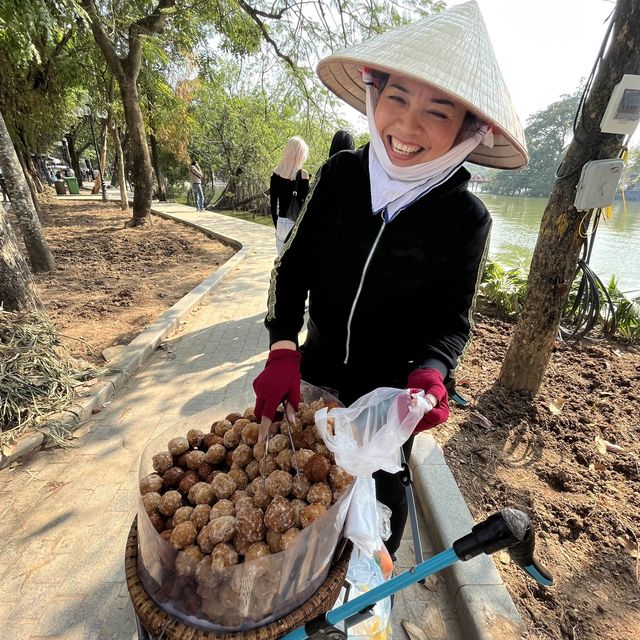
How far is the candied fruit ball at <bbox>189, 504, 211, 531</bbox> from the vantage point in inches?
40.4

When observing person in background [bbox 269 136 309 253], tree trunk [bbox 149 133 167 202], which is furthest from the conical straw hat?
tree trunk [bbox 149 133 167 202]

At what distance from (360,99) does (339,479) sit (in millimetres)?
1551

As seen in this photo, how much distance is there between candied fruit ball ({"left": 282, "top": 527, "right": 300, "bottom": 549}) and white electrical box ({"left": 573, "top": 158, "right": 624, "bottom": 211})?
2622 mm

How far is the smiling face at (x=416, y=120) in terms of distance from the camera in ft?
3.90

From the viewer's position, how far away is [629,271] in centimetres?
905

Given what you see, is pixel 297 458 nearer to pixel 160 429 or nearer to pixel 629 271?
pixel 160 429

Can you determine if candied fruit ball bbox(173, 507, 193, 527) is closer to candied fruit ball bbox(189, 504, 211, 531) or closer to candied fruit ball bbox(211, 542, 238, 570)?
candied fruit ball bbox(189, 504, 211, 531)

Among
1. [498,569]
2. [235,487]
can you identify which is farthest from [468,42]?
[498,569]

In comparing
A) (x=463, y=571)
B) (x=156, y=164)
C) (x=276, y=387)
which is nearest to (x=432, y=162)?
(x=276, y=387)

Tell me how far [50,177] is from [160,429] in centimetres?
3386

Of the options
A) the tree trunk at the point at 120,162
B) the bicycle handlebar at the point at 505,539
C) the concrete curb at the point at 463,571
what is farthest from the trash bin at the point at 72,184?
the bicycle handlebar at the point at 505,539

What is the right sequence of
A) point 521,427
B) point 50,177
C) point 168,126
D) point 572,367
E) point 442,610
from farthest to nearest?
point 50,177, point 168,126, point 572,367, point 521,427, point 442,610

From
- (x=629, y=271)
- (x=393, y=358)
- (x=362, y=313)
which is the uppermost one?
(x=362, y=313)

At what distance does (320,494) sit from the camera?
3.52 ft
